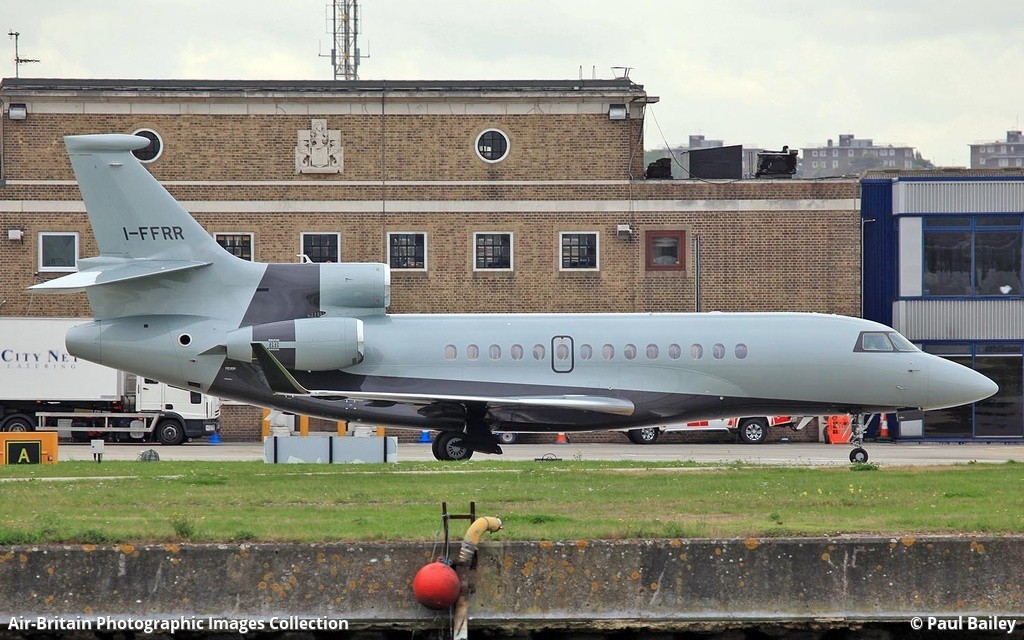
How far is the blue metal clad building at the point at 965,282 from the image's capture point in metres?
45.5

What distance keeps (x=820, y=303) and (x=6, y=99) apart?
88.4 feet

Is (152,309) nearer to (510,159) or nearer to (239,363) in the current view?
(239,363)

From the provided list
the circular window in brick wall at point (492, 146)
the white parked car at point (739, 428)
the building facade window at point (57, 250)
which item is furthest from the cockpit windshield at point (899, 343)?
the building facade window at point (57, 250)

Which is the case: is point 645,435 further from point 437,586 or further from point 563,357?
point 437,586

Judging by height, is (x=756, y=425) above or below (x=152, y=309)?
below

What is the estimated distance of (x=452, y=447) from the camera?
29516 millimetres

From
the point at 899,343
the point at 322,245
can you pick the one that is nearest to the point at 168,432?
the point at 322,245

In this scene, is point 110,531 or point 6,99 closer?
point 110,531

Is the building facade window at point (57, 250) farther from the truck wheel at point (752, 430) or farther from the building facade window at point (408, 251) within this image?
the truck wheel at point (752, 430)

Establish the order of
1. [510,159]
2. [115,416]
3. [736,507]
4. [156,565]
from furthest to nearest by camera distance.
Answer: [510,159], [115,416], [736,507], [156,565]

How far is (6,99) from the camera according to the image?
44.8m

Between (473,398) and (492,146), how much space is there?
18221 millimetres

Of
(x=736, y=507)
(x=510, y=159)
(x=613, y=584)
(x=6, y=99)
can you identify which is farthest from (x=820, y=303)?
(x=613, y=584)

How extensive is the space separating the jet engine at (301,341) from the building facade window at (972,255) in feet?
79.9
